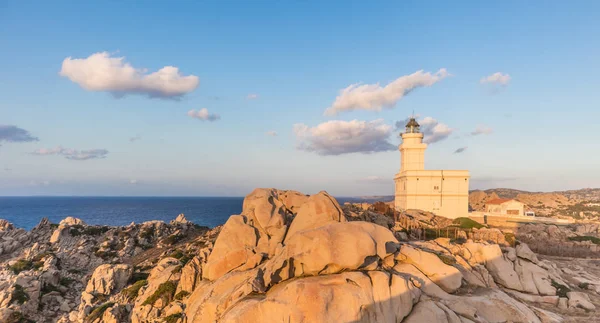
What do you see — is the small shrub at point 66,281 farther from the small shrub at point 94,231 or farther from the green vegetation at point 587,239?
the green vegetation at point 587,239

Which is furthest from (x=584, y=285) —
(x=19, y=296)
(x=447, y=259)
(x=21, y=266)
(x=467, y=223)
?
(x=21, y=266)

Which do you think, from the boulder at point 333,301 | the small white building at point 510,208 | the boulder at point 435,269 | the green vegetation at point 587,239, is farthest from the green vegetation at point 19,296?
the small white building at point 510,208

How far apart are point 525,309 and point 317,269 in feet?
40.2

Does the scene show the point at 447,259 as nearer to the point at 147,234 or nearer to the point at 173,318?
the point at 173,318

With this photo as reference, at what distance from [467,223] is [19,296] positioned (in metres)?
54.8

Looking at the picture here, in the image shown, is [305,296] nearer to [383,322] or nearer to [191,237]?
Result: [383,322]

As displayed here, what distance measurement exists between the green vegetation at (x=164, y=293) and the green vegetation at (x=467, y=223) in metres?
41.9

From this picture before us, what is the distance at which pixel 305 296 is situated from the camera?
13.1m

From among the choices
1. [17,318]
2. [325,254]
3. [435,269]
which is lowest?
[17,318]

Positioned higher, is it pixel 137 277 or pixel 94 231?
pixel 94 231

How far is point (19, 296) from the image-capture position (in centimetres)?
2447

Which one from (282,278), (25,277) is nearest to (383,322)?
(282,278)

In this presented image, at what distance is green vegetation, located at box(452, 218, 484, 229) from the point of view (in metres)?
47.3

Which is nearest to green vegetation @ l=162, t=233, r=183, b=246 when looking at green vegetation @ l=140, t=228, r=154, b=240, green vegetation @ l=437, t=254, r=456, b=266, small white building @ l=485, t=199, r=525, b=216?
green vegetation @ l=140, t=228, r=154, b=240
